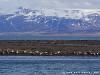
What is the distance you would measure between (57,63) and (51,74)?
11.7m

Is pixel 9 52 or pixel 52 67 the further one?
pixel 9 52

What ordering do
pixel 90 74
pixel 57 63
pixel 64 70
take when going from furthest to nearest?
pixel 57 63, pixel 64 70, pixel 90 74

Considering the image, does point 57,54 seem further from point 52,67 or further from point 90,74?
point 90,74

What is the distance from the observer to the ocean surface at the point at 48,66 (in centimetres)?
5125

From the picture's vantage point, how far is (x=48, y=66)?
57.4m

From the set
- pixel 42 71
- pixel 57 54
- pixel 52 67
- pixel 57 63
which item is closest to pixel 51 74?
pixel 42 71

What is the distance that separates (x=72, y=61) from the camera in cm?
6381

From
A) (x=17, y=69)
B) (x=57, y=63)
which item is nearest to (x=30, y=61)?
(x=57, y=63)

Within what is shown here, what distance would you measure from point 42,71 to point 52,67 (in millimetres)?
4211

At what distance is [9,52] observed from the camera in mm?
76562

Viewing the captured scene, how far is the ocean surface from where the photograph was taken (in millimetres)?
51250

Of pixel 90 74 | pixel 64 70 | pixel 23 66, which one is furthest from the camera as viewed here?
pixel 23 66

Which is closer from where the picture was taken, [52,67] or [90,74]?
[90,74]

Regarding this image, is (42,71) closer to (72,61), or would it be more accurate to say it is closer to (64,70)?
(64,70)
